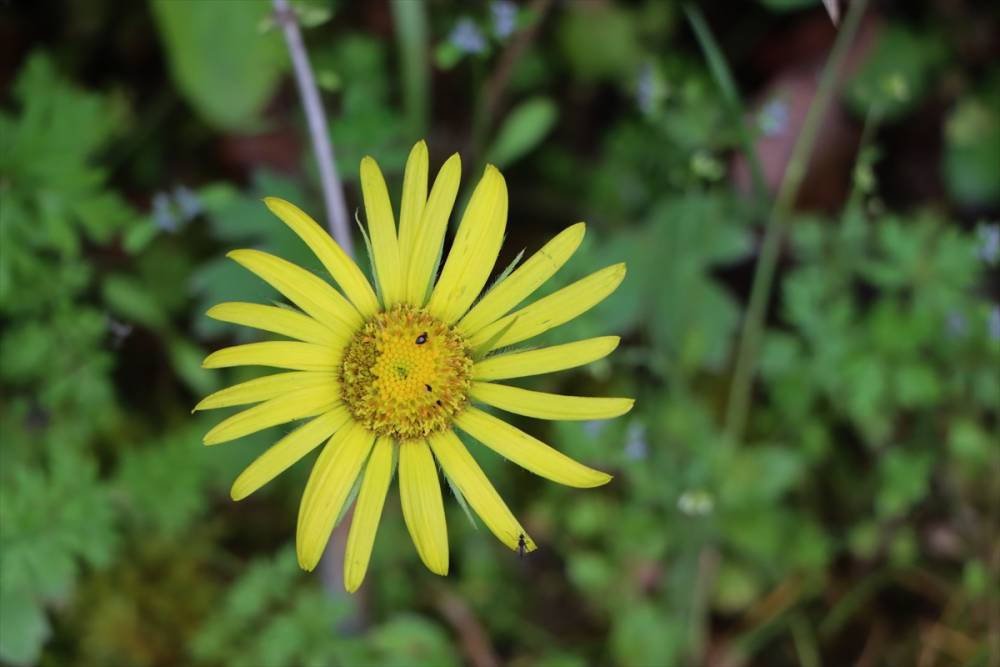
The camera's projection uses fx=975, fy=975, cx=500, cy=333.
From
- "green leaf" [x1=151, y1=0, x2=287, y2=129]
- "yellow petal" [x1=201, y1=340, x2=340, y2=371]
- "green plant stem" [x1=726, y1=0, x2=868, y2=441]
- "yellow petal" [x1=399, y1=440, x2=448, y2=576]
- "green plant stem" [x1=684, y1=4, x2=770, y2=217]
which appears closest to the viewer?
"yellow petal" [x1=201, y1=340, x2=340, y2=371]

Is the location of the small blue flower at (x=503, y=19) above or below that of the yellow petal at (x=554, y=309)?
above

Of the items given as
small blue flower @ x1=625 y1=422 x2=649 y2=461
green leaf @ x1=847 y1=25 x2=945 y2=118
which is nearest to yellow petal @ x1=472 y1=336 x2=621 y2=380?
small blue flower @ x1=625 y1=422 x2=649 y2=461

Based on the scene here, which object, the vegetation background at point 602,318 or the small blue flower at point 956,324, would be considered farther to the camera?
the small blue flower at point 956,324

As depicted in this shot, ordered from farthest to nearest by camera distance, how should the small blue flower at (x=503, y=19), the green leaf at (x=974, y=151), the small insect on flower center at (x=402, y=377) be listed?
1. the green leaf at (x=974, y=151)
2. the small blue flower at (x=503, y=19)
3. the small insect on flower center at (x=402, y=377)

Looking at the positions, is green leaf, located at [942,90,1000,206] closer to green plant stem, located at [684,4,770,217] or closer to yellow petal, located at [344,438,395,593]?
green plant stem, located at [684,4,770,217]

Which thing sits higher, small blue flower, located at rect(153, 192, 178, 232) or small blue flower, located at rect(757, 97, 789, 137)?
small blue flower, located at rect(153, 192, 178, 232)

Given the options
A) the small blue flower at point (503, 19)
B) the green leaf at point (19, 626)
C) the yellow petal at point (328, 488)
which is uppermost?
the small blue flower at point (503, 19)

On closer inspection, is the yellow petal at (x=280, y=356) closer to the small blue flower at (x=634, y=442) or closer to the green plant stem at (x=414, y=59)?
the small blue flower at (x=634, y=442)

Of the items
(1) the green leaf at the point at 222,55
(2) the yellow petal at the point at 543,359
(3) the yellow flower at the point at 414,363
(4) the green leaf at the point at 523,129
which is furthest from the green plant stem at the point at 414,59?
(2) the yellow petal at the point at 543,359
